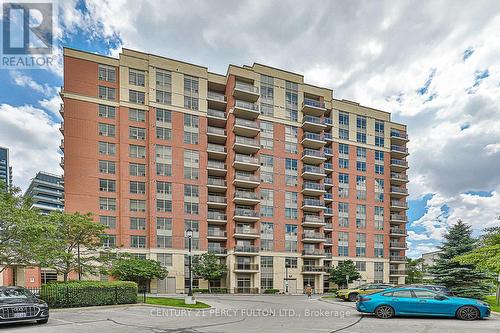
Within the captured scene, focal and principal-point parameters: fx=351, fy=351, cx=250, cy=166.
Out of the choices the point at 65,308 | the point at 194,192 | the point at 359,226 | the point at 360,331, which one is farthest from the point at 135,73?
the point at 360,331

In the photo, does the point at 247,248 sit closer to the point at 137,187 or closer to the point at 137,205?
the point at 137,205

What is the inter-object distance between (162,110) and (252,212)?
19.8 metres

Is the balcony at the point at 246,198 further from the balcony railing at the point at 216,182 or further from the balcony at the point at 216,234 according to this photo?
the balcony at the point at 216,234

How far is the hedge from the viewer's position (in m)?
18.3

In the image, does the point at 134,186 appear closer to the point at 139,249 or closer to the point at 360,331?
the point at 139,249

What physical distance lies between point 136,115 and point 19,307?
40.2 metres

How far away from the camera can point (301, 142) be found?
57.7 metres

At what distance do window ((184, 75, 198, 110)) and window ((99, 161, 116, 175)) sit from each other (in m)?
13.3

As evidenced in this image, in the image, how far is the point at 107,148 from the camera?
4844 centimetres

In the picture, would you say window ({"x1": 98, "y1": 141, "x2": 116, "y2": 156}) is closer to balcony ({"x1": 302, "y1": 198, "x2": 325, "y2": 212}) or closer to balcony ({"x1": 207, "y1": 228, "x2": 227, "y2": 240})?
balcony ({"x1": 207, "y1": 228, "x2": 227, "y2": 240})

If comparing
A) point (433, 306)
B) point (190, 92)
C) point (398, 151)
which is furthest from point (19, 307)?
point (398, 151)

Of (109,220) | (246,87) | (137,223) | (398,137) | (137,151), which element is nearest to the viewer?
(109,220)

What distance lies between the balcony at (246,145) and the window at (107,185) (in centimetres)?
1788

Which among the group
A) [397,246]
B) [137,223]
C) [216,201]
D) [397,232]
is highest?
[216,201]
